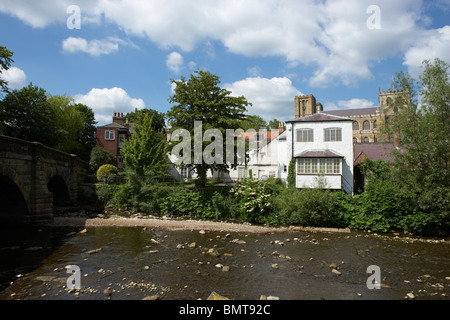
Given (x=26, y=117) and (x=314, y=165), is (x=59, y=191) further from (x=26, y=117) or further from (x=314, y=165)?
(x=314, y=165)

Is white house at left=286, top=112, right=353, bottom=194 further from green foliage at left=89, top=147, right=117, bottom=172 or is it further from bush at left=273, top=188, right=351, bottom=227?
green foliage at left=89, top=147, right=117, bottom=172

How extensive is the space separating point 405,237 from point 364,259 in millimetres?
6989

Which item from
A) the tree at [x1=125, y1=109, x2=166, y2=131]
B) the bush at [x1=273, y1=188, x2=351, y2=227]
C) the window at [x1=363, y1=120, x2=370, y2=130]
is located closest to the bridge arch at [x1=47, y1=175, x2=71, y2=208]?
the bush at [x1=273, y1=188, x2=351, y2=227]

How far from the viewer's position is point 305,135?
2903cm

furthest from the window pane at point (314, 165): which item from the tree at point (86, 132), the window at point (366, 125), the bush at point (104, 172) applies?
the window at point (366, 125)

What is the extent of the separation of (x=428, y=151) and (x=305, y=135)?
41.2 feet

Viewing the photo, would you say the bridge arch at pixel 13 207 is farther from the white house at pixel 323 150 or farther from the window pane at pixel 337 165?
the window pane at pixel 337 165

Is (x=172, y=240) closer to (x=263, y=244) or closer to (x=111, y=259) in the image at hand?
(x=111, y=259)

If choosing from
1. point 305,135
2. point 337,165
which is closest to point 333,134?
point 305,135

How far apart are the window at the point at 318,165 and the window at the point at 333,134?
8.14 feet

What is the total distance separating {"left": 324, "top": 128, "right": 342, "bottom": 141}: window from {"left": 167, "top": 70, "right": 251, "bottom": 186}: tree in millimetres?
9885

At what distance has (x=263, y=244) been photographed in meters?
15.1

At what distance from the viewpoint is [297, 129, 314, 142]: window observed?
1136 inches

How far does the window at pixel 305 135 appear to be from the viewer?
94.7 ft
